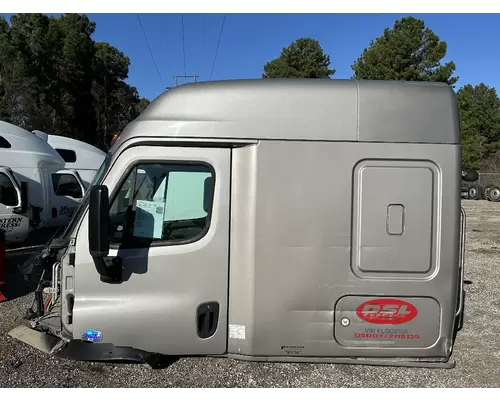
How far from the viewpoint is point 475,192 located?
29.1m

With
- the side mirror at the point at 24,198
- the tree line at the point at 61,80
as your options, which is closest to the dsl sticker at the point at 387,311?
the side mirror at the point at 24,198

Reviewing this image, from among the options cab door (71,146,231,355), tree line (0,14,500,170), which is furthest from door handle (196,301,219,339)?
tree line (0,14,500,170)

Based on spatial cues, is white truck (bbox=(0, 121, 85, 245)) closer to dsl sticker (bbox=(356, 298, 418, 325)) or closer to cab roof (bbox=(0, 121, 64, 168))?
cab roof (bbox=(0, 121, 64, 168))

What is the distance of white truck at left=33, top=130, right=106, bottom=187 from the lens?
13.1 m

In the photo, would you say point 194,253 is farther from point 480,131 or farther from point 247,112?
point 480,131

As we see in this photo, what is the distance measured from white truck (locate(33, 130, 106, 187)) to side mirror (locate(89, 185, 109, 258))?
11.2m

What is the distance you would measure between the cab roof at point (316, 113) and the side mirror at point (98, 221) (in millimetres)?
556

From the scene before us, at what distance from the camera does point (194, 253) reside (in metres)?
2.91

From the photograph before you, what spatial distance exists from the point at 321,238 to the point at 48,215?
10.4 metres

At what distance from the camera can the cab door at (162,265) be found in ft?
9.55

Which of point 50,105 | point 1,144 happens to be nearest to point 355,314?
point 1,144

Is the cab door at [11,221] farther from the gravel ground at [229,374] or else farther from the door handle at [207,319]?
the door handle at [207,319]

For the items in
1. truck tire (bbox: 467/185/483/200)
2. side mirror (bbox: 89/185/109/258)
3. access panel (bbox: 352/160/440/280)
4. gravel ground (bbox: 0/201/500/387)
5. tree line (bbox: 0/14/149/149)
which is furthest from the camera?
truck tire (bbox: 467/185/483/200)

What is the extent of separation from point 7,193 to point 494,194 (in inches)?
1179
